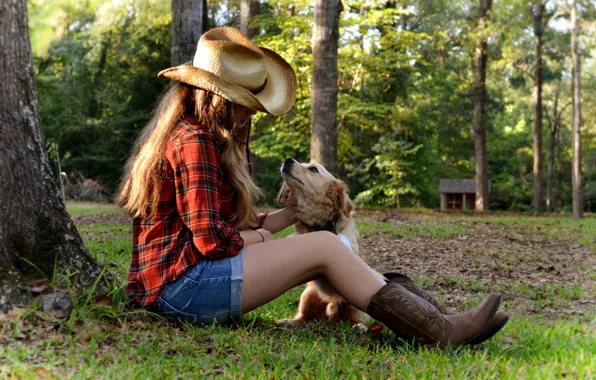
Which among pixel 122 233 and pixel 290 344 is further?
pixel 122 233

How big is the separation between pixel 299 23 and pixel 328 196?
13.3 meters

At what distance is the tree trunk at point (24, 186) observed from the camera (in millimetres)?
3604

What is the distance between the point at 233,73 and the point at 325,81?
6838 mm

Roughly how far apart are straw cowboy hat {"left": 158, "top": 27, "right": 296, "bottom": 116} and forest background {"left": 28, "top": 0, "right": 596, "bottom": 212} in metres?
10.8

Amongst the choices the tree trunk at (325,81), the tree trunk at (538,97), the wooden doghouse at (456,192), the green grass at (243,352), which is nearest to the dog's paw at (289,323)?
the green grass at (243,352)

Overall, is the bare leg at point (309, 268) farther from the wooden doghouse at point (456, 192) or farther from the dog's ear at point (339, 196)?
the wooden doghouse at point (456, 192)

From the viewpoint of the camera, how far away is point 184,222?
3.47 metres

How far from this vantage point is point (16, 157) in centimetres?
366

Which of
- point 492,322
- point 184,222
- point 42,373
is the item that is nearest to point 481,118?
point 492,322

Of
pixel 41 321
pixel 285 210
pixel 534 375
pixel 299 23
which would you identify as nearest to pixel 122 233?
pixel 285 210

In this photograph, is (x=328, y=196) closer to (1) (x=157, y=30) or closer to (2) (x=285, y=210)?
(2) (x=285, y=210)

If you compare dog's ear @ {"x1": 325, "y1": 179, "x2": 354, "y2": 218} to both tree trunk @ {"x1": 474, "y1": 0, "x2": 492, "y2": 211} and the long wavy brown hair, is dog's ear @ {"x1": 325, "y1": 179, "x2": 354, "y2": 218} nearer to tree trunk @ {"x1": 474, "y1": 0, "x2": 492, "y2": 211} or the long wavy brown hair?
the long wavy brown hair

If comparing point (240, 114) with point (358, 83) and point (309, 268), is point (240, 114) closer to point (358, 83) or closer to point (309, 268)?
point (309, 268)

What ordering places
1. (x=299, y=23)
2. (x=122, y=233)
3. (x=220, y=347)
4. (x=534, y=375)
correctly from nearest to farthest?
1. (x=534, y=375)
2. (x=220, y=347)
3. (x=122, y=233)
4. (x=299, y=23)
